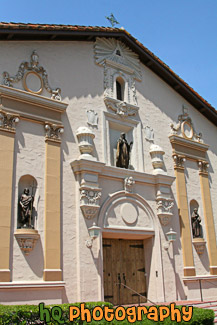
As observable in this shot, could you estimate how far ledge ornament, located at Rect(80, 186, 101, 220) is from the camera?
41.0ft

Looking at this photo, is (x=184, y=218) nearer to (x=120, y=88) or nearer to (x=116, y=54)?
(x=120, y=88)

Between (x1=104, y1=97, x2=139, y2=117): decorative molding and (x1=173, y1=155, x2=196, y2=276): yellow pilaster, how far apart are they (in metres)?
2.79

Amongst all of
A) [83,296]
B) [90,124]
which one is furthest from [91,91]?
[83,296]

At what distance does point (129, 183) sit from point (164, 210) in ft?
6.06

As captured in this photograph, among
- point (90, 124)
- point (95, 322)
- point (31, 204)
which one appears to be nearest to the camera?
point (95, 322)

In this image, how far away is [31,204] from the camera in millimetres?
11422

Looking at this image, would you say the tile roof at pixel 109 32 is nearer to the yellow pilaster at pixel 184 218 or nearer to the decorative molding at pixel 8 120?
the decorative molding at pixel 8 120

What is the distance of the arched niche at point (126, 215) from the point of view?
1314 cm

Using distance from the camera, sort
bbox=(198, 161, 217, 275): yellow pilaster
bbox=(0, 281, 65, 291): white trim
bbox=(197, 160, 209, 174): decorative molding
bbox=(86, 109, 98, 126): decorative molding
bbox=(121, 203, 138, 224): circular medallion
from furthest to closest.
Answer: bbox=(197, 160, 209, 174): decorative molding → bbox=(198, 161, 217, 275): yellow pilaster → bbox=(86, 109, 98, 126): decorative molding → bbox=(121, 203, 138, 224): circular medallion → bbox=(0, 281, 65, 291): white trim

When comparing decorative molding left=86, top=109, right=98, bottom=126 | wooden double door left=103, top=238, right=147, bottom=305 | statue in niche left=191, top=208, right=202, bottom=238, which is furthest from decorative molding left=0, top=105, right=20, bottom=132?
statue in niche left=191, top=208, right=202, bottom=238

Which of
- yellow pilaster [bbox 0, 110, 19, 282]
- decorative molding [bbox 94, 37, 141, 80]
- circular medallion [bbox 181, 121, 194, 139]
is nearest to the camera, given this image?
yellow pilaster [bbox 0, 110, 19, 282]

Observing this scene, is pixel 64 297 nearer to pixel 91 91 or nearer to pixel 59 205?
pixel 59 205

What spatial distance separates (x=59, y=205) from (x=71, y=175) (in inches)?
46.2

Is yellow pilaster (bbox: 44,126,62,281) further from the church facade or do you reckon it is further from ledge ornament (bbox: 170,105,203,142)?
ledge ornament (bbox: 170,105,203,142)
